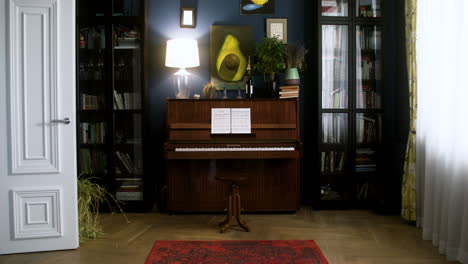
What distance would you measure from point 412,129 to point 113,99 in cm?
297

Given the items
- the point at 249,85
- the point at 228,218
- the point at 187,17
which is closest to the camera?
the point at 228,218

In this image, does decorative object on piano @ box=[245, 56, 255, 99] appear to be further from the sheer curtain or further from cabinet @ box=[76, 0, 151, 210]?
the sheer curtain

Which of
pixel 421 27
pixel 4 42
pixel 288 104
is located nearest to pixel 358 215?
pixel 288 104

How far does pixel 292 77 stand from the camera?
4.20 m

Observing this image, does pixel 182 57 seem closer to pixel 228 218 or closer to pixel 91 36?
pixel 91 36

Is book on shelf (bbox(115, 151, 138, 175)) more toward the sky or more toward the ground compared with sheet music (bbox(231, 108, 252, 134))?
more toward the ground

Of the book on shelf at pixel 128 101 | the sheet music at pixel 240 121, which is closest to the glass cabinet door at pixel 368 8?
the sheet music at pixel 240 121

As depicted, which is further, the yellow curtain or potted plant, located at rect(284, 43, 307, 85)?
potted plant, located at rect(284, 43, 307, 85)

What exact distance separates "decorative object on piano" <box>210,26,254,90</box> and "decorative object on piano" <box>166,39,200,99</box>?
0.29 m

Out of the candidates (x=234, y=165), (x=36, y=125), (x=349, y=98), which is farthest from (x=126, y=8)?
(x=349, y=98)

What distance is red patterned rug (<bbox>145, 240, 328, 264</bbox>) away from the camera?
282 centimetres

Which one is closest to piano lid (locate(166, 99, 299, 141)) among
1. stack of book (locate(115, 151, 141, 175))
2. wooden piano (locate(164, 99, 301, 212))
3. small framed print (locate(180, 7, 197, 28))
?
wooden piano (locate(164, 99, 301, 212))

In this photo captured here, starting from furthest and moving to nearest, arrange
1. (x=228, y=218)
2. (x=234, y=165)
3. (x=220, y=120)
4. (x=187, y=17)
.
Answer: (x=187, y=17), (x=234, y=165), (x=220, y=120), (x=228, y=218)

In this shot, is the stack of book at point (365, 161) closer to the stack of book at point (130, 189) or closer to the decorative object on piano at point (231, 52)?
the decorative object on piano at point (231, 52)
